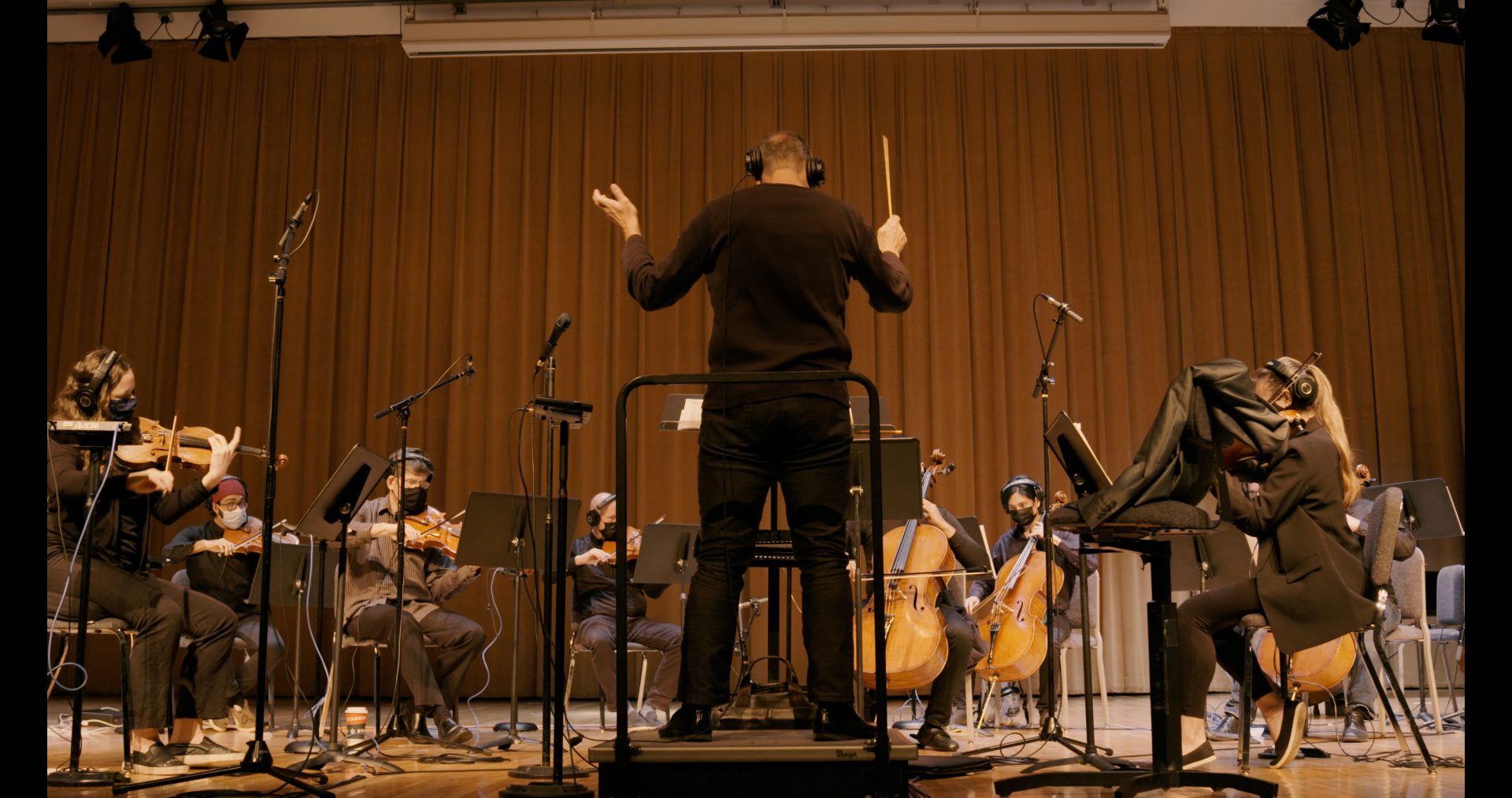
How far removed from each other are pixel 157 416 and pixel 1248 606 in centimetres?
731

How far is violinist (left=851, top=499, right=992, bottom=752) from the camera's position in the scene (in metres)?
4.98

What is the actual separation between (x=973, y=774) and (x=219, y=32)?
276 inches

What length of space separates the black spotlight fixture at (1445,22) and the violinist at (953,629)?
4.99 meters

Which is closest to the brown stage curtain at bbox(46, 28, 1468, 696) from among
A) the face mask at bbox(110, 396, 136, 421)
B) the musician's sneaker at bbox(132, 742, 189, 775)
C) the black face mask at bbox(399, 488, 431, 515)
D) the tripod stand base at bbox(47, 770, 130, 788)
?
the black face mask at bbox(399, 488, 431, 515)

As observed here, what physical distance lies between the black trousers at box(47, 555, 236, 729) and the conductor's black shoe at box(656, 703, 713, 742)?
7.59ft

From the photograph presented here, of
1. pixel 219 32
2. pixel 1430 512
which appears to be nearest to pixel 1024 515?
pixel 1430 512

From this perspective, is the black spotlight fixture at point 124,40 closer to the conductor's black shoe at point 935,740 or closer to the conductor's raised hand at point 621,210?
the conductor's raised hand at point 621,210

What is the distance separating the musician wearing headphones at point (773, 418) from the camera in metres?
2.85

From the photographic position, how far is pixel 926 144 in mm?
8523

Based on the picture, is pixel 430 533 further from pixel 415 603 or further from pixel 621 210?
pixel 621 210

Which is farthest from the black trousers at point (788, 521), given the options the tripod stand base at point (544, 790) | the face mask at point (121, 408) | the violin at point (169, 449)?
the face mask at point (121, 408)

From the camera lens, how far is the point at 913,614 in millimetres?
4938

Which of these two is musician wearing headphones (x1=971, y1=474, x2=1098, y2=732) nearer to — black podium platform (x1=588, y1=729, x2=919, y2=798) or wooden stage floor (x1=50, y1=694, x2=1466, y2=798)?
wooden stage floor (x1=50, y1=694, x2=1466, y2=798)
